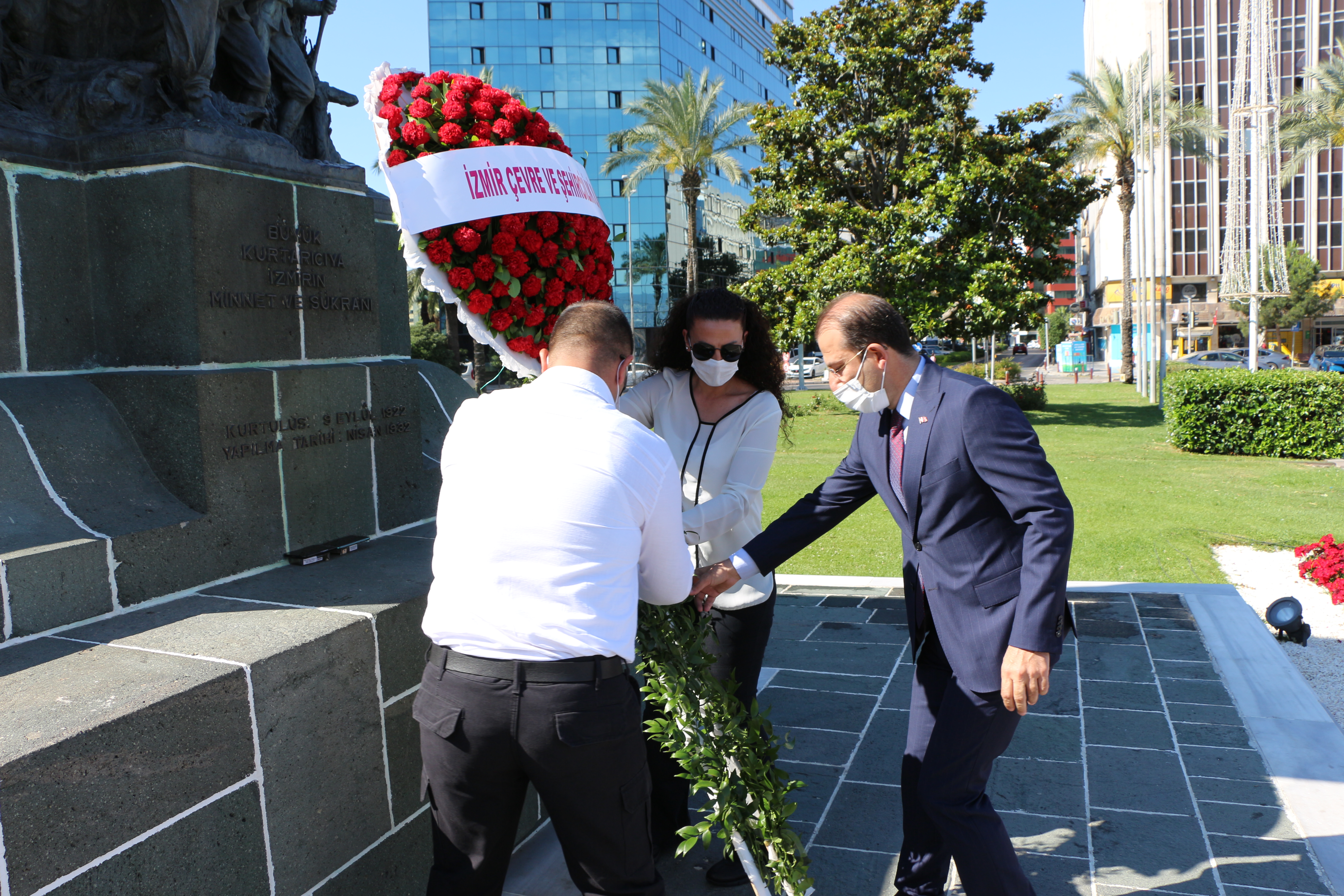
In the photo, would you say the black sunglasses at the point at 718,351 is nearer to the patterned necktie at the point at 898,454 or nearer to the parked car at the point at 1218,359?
the patterned necktie at the point at 898,454

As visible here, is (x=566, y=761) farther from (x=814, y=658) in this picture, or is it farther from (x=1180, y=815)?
(x=814, y=658)

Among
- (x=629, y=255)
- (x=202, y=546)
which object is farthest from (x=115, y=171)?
(x=629, y=255)

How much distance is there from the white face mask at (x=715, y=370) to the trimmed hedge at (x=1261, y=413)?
16.1 metres

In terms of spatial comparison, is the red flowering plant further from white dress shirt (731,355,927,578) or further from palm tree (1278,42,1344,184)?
palm tree (1278,42,1344,184)

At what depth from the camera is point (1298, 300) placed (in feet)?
159

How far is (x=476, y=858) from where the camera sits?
2.36 metres

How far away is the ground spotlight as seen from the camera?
638cm

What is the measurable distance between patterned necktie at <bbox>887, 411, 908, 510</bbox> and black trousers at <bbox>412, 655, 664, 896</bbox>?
106 centimetres

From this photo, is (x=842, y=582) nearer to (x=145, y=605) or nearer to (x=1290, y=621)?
(x=1290, y=621)

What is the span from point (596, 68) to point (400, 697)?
61.5 meters

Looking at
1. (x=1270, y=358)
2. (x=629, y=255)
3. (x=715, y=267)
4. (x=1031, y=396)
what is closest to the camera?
(x=1031, y=396)

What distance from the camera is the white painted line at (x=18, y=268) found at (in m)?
3.27

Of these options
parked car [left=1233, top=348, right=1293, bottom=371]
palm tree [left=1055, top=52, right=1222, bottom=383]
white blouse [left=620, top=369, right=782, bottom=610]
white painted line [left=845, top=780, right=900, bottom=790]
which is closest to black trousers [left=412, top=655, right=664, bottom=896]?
white blouse [left=620, top=369, right=782, bottom=610]

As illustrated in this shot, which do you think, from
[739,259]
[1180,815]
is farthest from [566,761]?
[739,259]
